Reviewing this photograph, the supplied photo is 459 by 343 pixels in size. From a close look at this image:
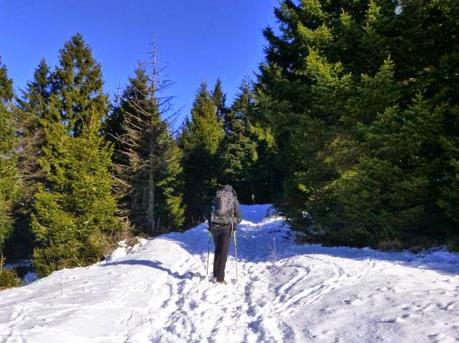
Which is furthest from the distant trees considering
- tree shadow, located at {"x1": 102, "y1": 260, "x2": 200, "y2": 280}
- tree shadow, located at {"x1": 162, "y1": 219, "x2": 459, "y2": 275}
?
tree shadow, located at {"x1": 102, "y1": 260, "x2": 200, "y2": 280}

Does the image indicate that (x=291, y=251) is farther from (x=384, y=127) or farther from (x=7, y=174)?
(x=7, y=174)

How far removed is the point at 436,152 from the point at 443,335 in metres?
6.31

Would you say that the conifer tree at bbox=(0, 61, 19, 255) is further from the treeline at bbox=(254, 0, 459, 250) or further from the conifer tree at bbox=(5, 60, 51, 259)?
the treeline at bbox=(254, 0, 459, 250)

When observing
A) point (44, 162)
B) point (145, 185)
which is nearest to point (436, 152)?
point (145, 185)

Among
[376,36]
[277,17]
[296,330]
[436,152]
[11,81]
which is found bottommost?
[296,330]

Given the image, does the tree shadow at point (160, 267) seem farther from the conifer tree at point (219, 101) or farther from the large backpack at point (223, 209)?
the conifer tree at point (219, 101)

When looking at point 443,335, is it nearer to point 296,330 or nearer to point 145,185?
point 296,330

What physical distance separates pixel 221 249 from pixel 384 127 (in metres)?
4.78

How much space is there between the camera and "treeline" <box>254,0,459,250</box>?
9570 millimetres

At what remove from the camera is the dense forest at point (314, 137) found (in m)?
9.80

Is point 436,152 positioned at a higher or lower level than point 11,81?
lower

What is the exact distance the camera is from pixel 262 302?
25.2 feet

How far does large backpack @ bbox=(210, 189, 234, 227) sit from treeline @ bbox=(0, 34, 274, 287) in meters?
11.0

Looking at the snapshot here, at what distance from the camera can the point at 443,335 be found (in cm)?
474
